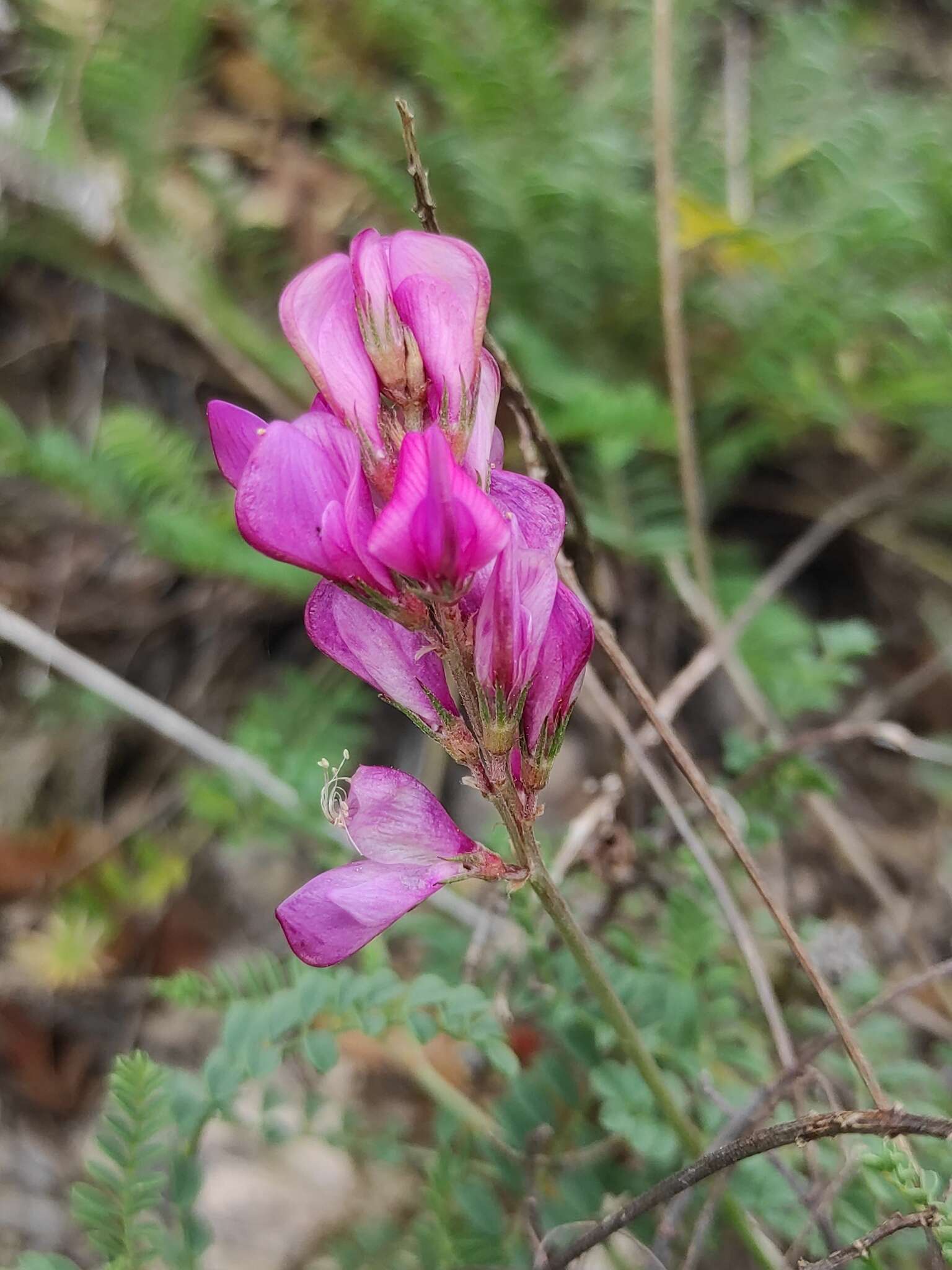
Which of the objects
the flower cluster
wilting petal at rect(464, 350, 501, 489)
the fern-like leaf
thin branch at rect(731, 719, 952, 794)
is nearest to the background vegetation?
thin branch at rect(731, 719, 952, 794)

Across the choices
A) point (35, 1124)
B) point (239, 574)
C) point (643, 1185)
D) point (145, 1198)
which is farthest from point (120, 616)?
point (643, 1185)

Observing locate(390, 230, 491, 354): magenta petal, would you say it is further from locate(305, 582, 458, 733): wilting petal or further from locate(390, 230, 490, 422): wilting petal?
locate(305, 582, 458, 733): wilting petal

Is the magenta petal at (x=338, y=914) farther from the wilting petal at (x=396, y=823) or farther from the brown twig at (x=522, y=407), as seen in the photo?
the brown twig at (x=522, y=407)

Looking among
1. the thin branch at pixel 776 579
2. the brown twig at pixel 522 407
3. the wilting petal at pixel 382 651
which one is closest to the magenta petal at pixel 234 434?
the wilting petal at pixel 382 651

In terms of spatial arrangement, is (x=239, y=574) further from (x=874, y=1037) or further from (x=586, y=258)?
(x=874, y=1037)

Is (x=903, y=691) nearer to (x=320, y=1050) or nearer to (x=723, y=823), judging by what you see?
(x=723, y=823)

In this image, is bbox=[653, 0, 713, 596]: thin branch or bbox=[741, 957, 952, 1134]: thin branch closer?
bbox=[741, 957, 952, 1134]: thin branch
